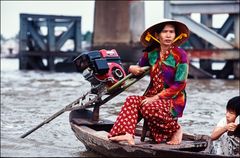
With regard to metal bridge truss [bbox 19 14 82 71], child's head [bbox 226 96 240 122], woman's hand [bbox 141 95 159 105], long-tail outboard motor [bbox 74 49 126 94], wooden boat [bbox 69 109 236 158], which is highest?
long-tail outboard motor [bbox 74 49 126 94]

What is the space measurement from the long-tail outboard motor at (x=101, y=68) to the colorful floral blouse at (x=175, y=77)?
768mm

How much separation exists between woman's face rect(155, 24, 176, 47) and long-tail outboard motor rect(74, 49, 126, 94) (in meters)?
0.80

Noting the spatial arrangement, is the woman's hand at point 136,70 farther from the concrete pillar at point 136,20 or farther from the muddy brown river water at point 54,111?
the concrete pillar at point 136,20

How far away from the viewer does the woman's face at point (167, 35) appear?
597 cm

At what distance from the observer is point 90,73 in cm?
672

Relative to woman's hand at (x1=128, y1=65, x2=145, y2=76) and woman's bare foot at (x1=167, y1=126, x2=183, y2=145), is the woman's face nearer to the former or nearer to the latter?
woman's hand at (x1=128, y1=65, x2=145, y2=76)

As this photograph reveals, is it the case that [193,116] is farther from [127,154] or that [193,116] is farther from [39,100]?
[127,154]

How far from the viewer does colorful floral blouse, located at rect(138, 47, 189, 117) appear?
5.84 metres

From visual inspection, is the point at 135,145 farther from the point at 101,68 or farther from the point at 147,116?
the point at 101,68

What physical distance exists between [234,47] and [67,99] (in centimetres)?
857

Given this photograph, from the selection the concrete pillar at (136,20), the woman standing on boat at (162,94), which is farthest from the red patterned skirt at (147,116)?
the concrete pillar at (136,20)

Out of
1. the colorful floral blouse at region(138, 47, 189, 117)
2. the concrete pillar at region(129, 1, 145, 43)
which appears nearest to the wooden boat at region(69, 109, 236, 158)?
the colorful floral blouse at region(138, 47, 189, 117)

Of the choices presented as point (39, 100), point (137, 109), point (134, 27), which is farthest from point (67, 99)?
point (134, 27)

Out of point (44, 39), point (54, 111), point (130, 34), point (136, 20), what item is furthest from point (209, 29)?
point (44, 39)
